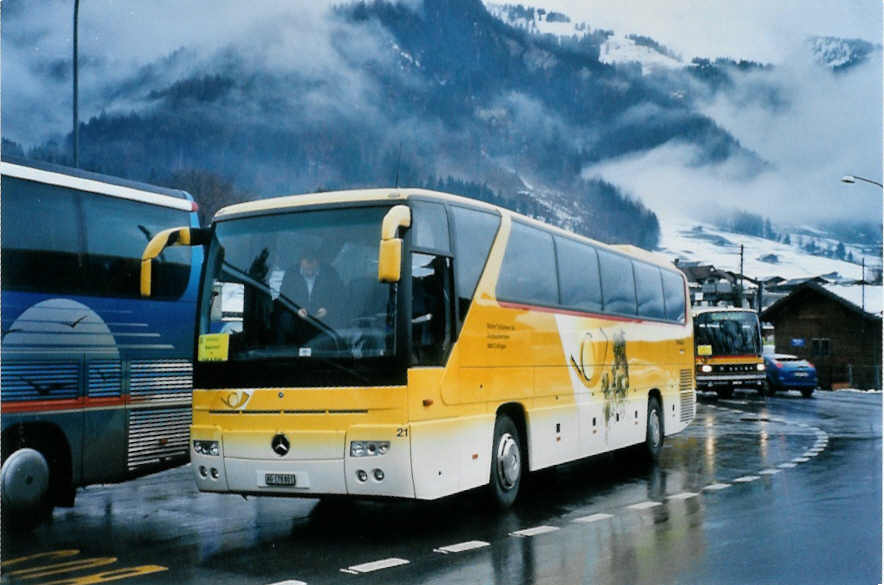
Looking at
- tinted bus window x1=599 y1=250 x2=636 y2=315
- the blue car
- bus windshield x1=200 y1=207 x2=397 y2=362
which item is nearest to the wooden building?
the blue car

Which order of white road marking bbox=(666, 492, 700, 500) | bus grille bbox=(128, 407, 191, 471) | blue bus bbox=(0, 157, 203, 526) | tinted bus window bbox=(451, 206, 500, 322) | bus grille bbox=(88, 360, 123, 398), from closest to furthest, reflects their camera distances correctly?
blue bus bbox=(0, 157, 203, 526)
tinted bus window bbox=(451, 206, 500, 322)
bus grille bbox=(88, 360, 123, 398)
bus grille bbox=(128, 407, 191, 471)
white road marking bbox=(666, 492, 700, 500)

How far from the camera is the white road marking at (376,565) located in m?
8.06

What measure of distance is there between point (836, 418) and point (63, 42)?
41.9 metres

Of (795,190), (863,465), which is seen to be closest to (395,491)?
(863,465)

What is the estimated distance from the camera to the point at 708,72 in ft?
531

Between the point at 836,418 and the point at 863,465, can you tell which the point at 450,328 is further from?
the point at 836,418

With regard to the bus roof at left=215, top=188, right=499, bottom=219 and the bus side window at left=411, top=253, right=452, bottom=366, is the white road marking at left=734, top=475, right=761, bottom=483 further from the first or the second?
the bus roof at left=215, top=188, right=499, bottom=219

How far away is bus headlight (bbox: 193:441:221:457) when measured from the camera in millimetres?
9812

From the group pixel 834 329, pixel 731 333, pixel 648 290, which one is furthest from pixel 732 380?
pixel 834 329

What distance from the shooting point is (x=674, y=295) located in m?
19.2

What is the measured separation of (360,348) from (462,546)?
6.22 feet

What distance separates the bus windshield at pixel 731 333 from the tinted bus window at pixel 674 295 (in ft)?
68.9

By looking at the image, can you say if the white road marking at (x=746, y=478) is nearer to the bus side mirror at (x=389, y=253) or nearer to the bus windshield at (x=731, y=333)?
the bus side mirror at (x=389, y=253)

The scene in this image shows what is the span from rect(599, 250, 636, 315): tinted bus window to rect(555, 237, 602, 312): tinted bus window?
329 millimetres
